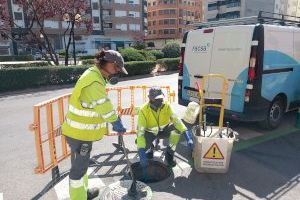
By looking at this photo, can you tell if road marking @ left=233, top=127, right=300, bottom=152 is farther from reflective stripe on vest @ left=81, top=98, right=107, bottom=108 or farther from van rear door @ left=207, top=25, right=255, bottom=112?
reflective stripe on vest @ left=81, top=98, right=107, bottom=108

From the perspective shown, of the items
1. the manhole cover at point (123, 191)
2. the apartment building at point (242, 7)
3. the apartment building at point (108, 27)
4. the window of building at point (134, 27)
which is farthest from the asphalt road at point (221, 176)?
the apartment building at point (242, 7)

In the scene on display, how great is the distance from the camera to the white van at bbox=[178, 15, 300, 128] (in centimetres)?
545

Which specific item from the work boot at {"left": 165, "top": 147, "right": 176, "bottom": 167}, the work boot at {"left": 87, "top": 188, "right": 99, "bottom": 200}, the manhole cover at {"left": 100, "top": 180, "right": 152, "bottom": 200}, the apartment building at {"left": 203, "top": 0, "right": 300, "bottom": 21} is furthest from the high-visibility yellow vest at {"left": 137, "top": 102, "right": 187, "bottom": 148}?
the apartment building at {"left": 203, "top": 0, "right": 300, "bottom": 21}

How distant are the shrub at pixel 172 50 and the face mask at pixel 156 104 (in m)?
21.1

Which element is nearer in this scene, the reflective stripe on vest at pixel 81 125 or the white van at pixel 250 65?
the reflective stripe on vest at pixel 81 125

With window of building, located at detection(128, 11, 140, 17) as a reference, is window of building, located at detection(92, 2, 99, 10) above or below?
above

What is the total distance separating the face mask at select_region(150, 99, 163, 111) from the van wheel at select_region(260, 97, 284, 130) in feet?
9.40

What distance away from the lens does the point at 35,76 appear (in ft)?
45.3

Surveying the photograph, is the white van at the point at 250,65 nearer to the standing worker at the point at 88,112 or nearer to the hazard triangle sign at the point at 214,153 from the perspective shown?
the hazard triangle sign at the point at 214,153

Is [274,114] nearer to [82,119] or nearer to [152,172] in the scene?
[152,172]

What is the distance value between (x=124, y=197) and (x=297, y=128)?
4.69 meters

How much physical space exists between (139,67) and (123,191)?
14.8m

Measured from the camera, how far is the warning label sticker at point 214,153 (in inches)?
165

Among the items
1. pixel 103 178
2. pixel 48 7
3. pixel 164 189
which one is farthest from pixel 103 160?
pixel 48 7
